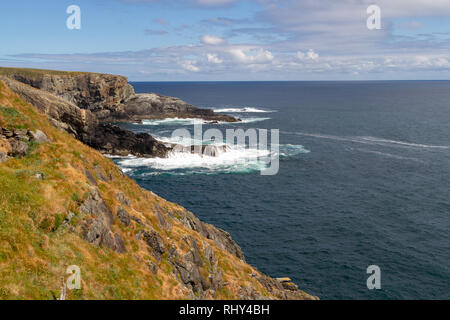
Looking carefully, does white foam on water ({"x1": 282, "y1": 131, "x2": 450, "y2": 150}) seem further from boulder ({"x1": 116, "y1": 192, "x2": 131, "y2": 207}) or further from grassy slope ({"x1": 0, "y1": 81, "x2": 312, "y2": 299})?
boulder ({"x1": 116, "y1": 192, "x2": 131, "y2": 207})

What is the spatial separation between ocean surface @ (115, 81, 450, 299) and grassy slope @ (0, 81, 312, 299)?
60.3 ft

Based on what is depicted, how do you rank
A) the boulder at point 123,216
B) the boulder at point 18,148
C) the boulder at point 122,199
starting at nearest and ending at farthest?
the boulder at point 18,148
the boulder at point 123,216
the boulder at point 122,199

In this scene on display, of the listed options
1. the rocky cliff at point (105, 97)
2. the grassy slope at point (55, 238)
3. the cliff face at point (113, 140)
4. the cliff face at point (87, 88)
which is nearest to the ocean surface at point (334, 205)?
the cliff face at point (113, 140)

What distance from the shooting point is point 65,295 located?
16.2m

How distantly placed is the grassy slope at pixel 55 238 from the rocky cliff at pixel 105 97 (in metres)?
113

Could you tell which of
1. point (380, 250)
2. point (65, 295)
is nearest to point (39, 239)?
point (65, 295)

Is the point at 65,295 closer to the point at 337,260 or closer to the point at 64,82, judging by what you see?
the point at 337,260

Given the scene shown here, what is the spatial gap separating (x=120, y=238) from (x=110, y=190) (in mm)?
5157

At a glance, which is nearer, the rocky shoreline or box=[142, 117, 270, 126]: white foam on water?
the rocky shoreline

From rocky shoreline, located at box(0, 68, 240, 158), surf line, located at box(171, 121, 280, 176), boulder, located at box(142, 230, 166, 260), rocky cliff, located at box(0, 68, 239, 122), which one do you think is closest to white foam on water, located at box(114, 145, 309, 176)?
surf line, located at box(171, 121, 280, 176)

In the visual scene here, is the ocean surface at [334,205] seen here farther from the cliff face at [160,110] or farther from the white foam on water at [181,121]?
the cliff face at [160,110]

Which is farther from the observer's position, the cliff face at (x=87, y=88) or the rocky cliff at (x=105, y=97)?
the rocky cliff at (x=105, y=97)

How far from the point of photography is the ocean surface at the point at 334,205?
40.6m

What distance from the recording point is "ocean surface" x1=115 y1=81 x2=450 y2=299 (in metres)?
40.6
